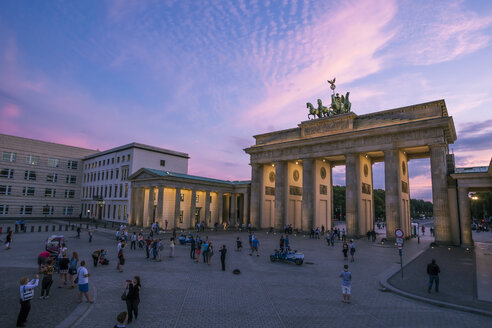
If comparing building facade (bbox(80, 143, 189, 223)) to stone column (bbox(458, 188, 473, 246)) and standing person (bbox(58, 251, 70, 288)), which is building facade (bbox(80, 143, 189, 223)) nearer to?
standing person (bbox(58, 251, 70, 288))

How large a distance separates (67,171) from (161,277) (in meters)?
65.7

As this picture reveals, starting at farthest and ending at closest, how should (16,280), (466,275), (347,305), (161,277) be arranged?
1. (466,275)
2. (161,277)
3. (16,280)
4. (347,305)

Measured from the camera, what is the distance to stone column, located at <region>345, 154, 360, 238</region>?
37812mm

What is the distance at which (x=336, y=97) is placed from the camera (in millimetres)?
43406

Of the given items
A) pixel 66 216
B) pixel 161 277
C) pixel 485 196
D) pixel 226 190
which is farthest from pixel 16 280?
pixel 485 196

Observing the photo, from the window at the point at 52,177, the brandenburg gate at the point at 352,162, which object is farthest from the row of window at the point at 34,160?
the brandenburg gate at the point at 352,162

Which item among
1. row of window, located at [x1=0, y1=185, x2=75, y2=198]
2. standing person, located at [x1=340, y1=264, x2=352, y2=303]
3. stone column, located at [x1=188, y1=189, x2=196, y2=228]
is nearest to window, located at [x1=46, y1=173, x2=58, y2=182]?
row of window, located at [x1=0, y1=185, x2=75, y2=198]

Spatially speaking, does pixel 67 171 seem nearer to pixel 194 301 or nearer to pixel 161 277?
pixel 161 277

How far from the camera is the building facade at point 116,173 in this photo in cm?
5450

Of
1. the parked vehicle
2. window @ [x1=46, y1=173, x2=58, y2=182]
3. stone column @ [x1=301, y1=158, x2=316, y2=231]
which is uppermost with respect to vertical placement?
window @ [x1=46, y1=173, x2=58, y2=182]

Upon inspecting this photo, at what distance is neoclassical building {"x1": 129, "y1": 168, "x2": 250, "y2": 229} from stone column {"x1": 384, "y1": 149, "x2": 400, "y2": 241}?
82.1ft

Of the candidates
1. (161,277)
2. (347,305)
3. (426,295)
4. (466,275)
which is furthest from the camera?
(466,275)

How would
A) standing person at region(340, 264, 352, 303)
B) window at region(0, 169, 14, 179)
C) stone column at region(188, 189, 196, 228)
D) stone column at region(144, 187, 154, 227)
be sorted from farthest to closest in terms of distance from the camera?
window at region(0, 169, 14, 179) < stone column at region(188, 189, 196, 228) < stone column at region(144, 187, 154, 227) < standing person at region(340, 264, 352, 303)

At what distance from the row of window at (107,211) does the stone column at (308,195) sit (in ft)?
110
